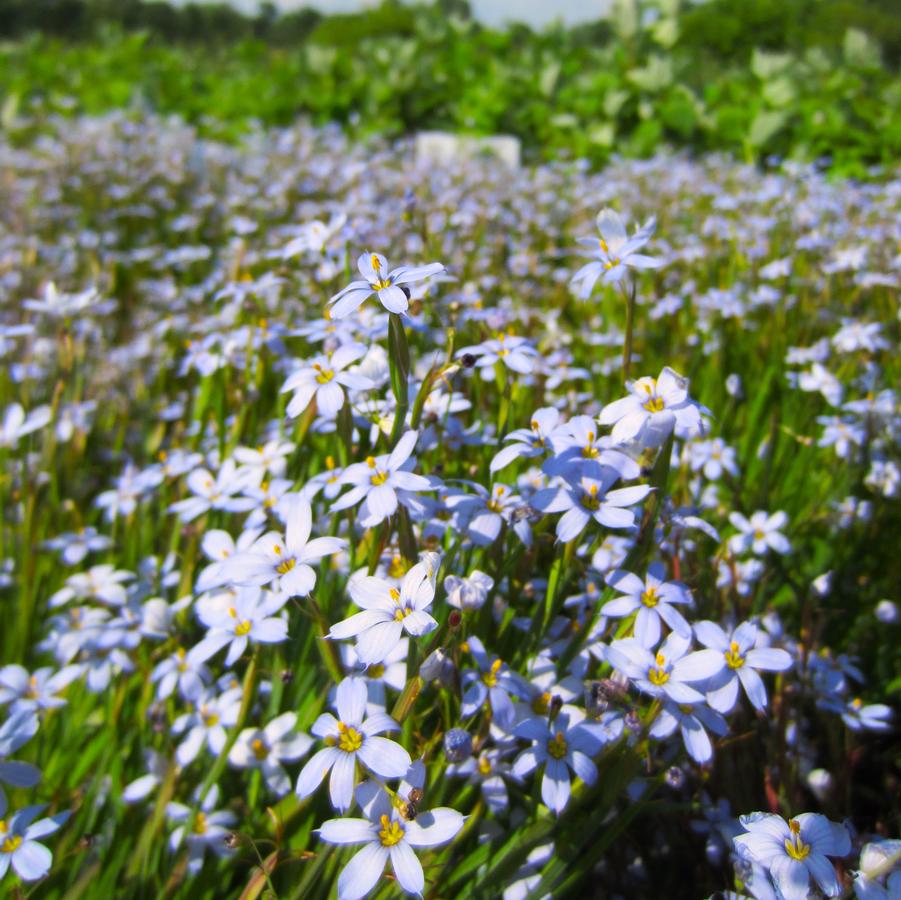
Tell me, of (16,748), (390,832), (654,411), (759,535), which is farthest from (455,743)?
(759,535)

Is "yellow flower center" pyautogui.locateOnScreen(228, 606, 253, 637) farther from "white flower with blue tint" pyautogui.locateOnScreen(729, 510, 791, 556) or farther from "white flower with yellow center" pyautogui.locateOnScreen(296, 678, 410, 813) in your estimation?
"white flower with blue tint" pyautogui.locateOnScreen(729, 510, 791, 556)

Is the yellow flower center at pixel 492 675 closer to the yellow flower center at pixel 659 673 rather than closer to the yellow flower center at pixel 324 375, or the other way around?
the yellow flower center at pixel 659 673

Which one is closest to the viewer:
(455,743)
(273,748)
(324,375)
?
(455,743)

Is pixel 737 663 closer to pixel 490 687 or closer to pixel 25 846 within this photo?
pixel 490 687

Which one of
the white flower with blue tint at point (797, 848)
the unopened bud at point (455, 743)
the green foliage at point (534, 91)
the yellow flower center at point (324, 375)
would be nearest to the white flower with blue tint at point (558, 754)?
the unopened bud at point (455, 743)

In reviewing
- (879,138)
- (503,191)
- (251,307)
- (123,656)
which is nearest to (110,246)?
(503,191)

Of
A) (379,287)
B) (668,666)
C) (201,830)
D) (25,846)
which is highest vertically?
(379,287)

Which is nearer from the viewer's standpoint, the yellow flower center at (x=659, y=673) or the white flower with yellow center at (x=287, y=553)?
the yellow flower center at (x=659, y=673)

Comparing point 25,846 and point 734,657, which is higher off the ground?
point 734,657
